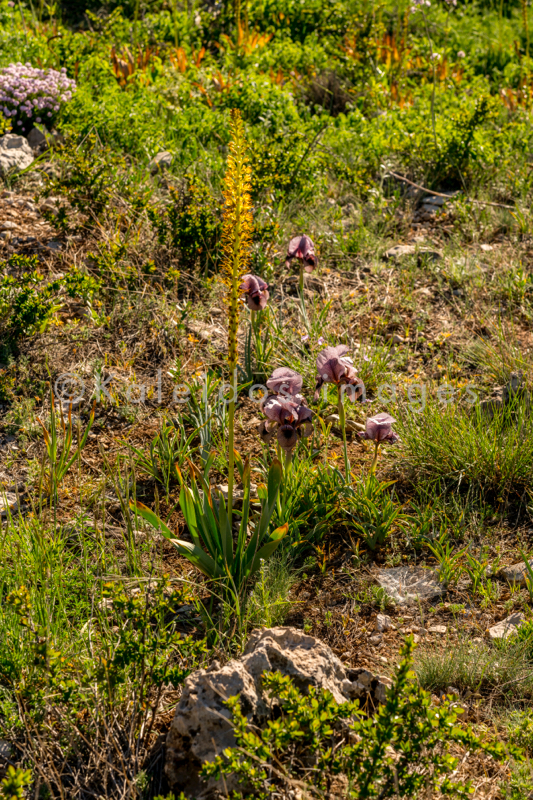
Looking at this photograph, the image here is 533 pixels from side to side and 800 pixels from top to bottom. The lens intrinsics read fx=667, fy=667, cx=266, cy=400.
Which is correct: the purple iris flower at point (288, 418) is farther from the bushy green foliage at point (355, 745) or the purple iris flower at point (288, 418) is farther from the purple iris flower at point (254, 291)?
the bushy green foliage at point (355, 745)

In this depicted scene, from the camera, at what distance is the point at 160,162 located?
5000 millimetres

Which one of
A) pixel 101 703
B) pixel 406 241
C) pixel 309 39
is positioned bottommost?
pixel 101 703

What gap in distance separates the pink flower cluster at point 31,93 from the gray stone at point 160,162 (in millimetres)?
797

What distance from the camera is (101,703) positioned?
6.44ft

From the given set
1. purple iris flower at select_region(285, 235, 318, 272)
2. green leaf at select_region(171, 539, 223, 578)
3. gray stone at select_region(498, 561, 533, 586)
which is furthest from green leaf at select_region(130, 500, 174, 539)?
purple iris flower at select_region(285, 235, 318, 272)

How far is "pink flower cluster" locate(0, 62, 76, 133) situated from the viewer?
479 cm

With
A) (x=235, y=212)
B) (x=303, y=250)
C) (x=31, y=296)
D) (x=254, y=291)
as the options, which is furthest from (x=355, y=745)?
(x=31, y=296)

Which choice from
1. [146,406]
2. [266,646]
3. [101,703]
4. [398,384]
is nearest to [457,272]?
[398,384]

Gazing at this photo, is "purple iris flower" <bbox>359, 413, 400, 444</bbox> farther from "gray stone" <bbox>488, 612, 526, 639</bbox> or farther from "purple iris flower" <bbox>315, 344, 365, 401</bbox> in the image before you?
"gray stone" <bbox>488, 612, 526, 639</bbox>

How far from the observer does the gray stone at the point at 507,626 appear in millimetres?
2406

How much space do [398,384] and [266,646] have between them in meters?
1.94

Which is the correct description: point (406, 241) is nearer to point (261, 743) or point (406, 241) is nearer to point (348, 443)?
point (348, 443)

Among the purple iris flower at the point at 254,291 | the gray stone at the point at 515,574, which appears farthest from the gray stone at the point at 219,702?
the purple iris flower at the point at 254,291

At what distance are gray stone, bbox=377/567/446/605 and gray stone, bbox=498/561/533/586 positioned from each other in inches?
9.9
